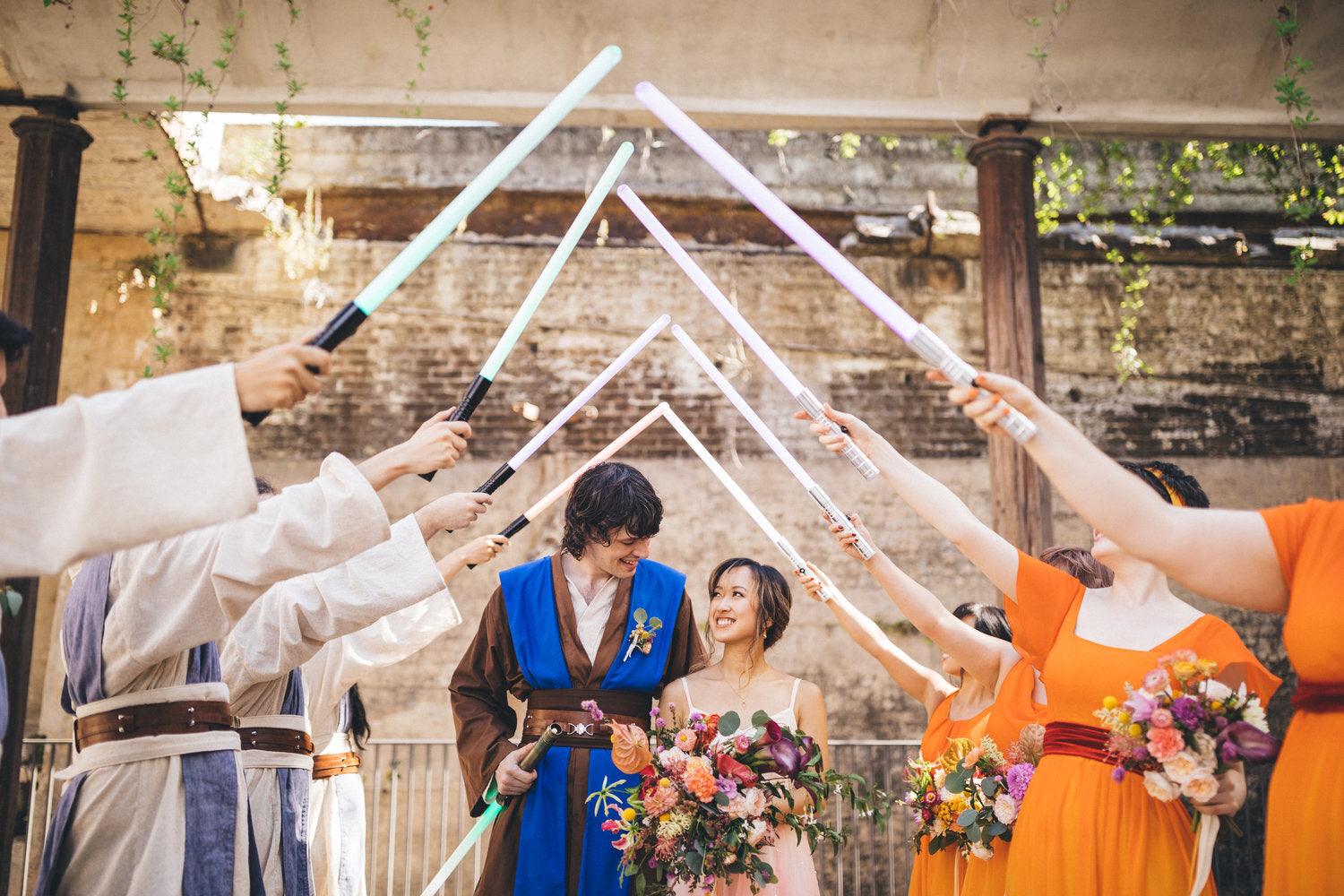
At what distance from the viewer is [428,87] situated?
5.47m

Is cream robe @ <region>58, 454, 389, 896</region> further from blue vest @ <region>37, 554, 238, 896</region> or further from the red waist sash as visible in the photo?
the red waist sash

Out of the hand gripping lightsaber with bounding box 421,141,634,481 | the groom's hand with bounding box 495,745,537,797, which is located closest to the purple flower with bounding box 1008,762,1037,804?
the groom's hand with bounding box 495,745,537,797

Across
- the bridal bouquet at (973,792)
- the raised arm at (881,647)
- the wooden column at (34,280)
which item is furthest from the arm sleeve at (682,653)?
the wooden column at (34,280)

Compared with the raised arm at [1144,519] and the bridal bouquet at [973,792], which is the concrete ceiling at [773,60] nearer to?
the bridal bouquet at [973,792]

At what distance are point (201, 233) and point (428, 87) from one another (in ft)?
10.7

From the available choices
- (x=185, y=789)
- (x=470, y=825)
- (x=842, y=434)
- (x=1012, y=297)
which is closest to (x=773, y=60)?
(x=1012, y=297)

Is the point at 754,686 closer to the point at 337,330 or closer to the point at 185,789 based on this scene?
the point at 185,789

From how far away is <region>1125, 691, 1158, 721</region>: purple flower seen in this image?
244cm

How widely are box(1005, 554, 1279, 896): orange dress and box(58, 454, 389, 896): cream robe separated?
5.77ft

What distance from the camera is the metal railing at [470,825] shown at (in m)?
6.96

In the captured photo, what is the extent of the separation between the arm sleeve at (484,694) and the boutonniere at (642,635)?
0.43 meters

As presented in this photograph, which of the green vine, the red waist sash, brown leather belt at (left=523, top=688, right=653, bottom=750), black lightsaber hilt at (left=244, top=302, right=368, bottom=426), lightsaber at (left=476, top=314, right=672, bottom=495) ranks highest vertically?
the green vine

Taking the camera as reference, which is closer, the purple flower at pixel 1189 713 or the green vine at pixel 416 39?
the purple flower at pixel 1189 713

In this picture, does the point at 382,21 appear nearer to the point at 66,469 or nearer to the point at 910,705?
the point at 66,469
